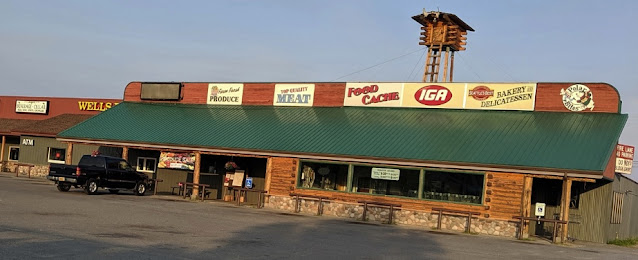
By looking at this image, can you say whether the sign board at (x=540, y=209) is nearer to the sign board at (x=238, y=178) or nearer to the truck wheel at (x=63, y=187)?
the sign board at (x=238, y=178)

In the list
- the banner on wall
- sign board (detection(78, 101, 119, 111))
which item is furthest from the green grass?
sign board (detection(78, 101, 119, 111))

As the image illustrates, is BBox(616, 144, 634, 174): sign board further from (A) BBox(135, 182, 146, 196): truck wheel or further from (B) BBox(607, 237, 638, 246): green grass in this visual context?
(A) BBox(135, 182, 146, 196): truck wheel

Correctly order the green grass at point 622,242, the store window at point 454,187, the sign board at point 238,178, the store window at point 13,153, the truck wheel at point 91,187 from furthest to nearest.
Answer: the store window at point 13,153 < the sign board at point 238,178 < the truck wheel at point 91,187 < the green grass at point 622,242 < the store window at point 454,187

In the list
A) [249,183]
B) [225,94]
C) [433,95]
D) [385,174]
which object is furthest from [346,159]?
[225,94]

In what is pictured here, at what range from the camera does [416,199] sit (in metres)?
27.0

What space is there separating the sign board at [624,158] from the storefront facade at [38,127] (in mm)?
27507

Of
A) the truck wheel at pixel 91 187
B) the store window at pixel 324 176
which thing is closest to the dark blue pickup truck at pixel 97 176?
the truck wheel at pixel 91 187

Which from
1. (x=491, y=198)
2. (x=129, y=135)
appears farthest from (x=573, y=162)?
(x=129, y=135)

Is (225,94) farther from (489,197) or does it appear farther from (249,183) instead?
(489,197)

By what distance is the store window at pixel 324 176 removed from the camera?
2980 centimetres

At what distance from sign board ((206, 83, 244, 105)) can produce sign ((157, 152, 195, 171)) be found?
5222 millimetres

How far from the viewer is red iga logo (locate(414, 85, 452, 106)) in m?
30.6

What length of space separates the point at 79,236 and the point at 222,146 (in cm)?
1680

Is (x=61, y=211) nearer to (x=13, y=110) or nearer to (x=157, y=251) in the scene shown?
(x=157, y=251)
